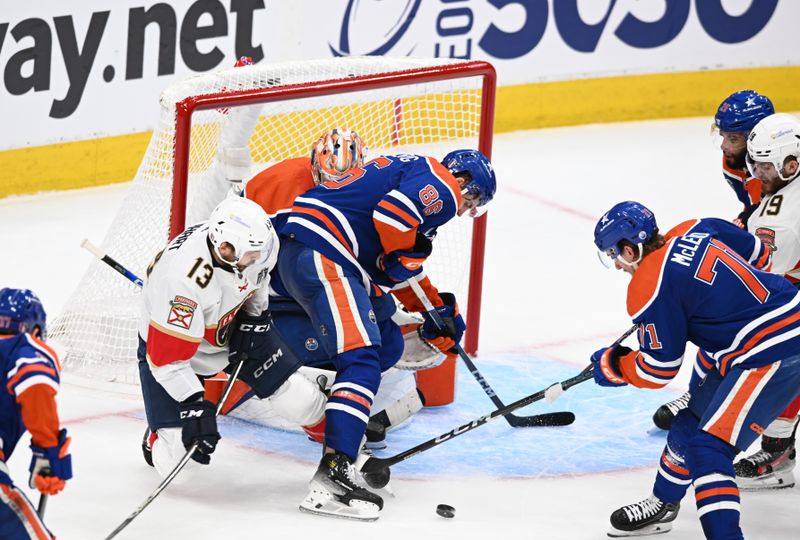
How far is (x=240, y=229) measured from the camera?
12.1ft

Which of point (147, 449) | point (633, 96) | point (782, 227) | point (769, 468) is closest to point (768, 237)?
point (782, 227)

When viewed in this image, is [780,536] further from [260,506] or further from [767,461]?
[260,506]

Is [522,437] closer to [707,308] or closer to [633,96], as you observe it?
[707,308]

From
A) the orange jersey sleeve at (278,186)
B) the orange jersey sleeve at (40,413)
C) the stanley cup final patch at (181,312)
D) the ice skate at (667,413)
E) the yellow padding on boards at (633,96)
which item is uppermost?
the orange jersey sleeve at (40,413)

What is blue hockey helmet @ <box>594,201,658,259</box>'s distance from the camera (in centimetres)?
362

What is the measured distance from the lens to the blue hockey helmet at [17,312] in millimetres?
3047

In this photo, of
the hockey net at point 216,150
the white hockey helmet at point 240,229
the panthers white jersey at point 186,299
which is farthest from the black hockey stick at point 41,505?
the hockey net at point 216,150

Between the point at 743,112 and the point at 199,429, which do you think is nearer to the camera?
the point at 199,429

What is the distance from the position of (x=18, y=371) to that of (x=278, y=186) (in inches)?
69.7

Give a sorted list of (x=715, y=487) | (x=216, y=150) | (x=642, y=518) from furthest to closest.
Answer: (x=216, y=150) → (x=642, y=518) → (x=715, y=487)

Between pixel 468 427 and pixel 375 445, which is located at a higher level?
pixel 468 427

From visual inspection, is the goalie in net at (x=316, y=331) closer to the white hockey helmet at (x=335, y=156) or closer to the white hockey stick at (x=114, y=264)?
the white hockey helmet at (x=335, y=156)

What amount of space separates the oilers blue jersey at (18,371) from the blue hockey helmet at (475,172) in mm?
1580

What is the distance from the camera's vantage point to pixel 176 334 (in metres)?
3.73
